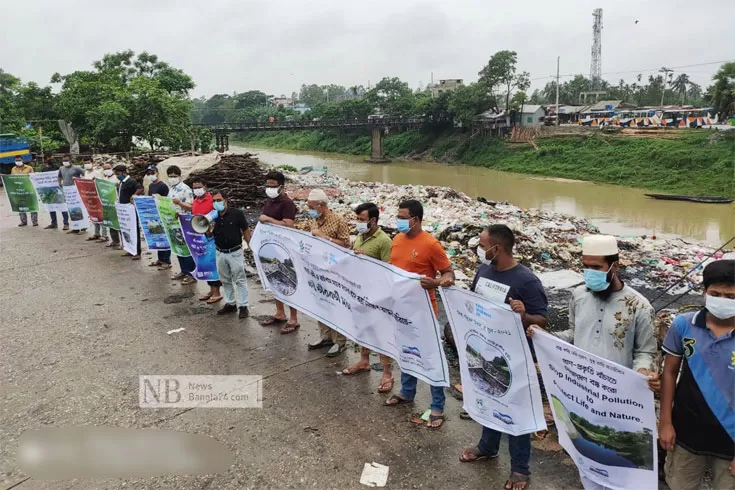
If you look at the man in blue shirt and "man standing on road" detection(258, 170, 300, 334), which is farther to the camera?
"man standing on road" detection(258, 170, 300, 334)

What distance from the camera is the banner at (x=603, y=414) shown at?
7.54 feet

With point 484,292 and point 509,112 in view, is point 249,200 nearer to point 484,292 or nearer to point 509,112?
point 484,292

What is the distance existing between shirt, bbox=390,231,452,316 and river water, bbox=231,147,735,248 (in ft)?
49.6

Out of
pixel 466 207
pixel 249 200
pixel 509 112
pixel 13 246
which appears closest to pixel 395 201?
pixel 466 207

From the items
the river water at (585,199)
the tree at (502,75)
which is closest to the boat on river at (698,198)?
the river water at (585,199)

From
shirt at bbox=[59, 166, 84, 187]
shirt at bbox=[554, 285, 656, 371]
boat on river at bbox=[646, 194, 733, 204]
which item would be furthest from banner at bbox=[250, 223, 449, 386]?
boat on river at bbox=[646, 194, 733, 204]

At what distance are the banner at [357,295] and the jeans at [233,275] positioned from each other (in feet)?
0.85

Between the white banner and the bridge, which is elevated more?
the bridge

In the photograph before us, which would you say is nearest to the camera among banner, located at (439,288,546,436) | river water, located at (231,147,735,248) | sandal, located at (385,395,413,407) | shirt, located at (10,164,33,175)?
banner, located at (439,288,546,436)

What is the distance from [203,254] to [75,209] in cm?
567

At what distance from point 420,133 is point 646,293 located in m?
49.3

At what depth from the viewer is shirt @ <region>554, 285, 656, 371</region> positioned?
247 cm

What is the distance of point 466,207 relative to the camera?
15141 millimetres

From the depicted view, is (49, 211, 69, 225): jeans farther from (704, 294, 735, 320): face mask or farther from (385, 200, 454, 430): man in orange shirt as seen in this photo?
(704, 294, 735, 320): face mask
